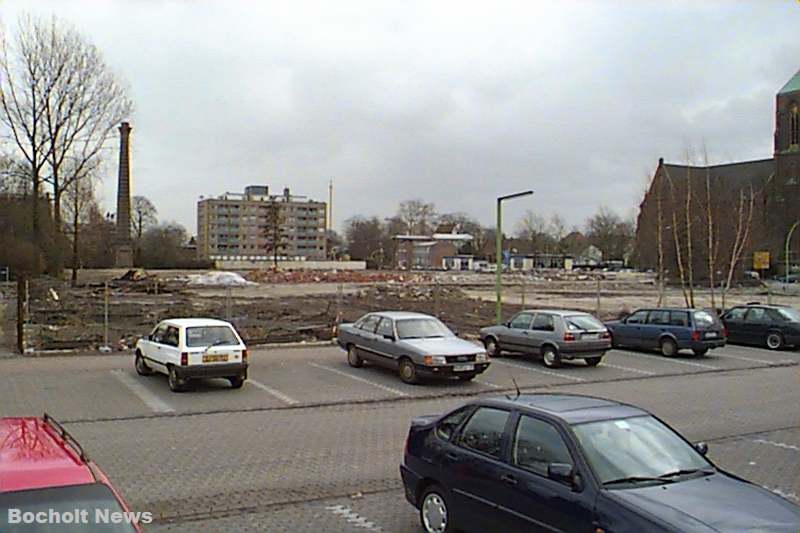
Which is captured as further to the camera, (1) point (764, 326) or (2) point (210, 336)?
(1) point (764, 326)

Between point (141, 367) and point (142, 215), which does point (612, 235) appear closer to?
point (142, 215)

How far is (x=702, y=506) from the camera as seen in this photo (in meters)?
5.32

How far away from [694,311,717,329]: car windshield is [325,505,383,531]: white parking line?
17.7 metres

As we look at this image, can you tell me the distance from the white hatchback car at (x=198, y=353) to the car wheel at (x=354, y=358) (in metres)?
3.69

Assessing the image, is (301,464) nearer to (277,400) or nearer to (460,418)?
(460,418)

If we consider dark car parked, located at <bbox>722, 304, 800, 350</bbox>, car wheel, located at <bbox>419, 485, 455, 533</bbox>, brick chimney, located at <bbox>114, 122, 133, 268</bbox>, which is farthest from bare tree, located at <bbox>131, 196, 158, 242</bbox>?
car wheel, located at <bbox>419, 485, 455, 533</bbox>

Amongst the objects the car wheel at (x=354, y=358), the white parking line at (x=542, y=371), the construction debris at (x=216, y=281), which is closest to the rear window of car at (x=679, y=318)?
the white parking line at (x=542, y=371)

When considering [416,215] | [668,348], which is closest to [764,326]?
[668,348]

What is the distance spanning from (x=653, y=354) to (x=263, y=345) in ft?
39.9

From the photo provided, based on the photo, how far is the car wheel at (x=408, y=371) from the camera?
17.4 metres

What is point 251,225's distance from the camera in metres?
164

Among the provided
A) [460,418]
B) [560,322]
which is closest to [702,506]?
[460,418]

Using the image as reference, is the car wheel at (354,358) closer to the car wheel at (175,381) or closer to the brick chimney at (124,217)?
the car wheel at (175,381)

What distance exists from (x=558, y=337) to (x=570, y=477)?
15069 mm
